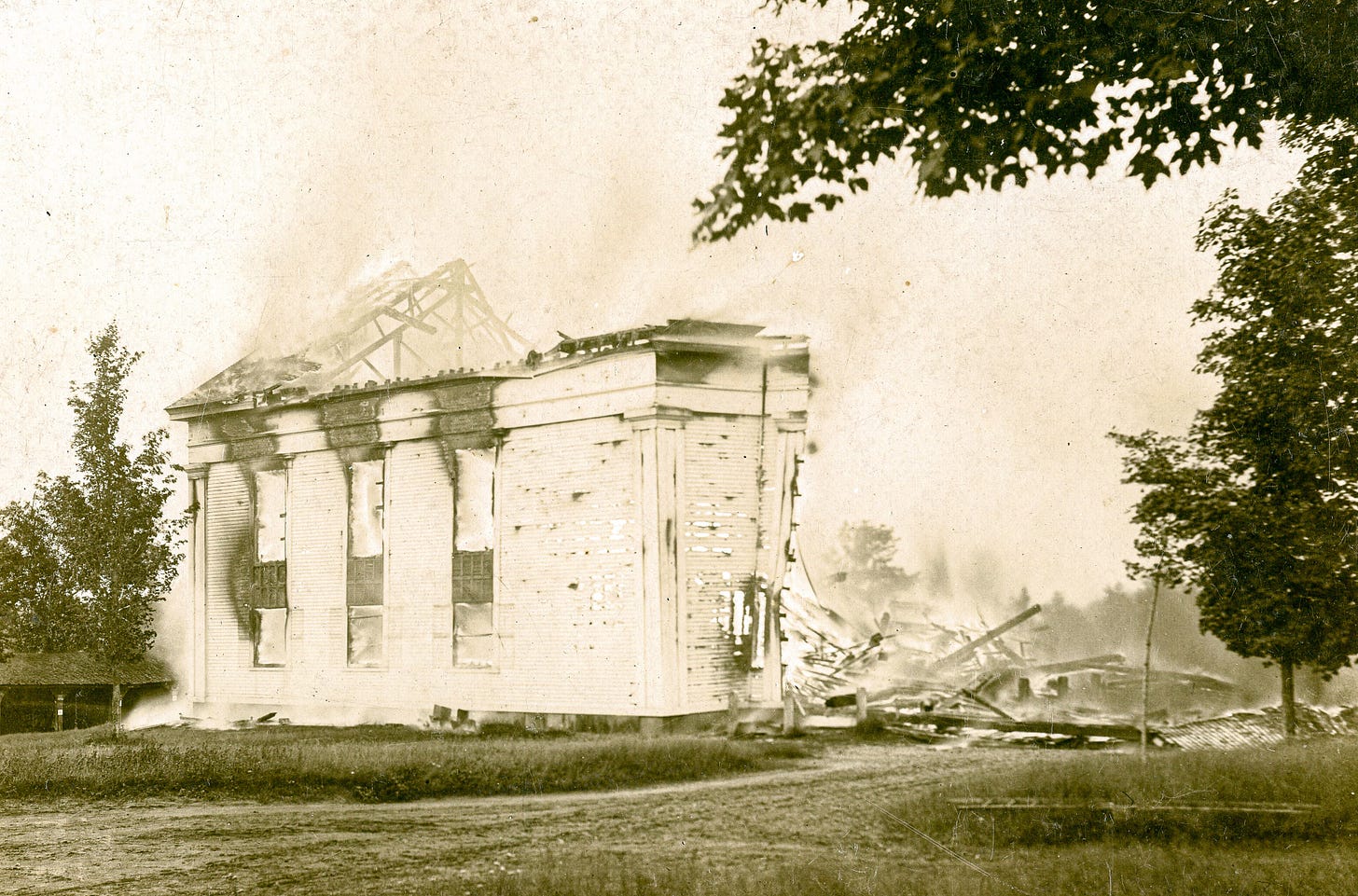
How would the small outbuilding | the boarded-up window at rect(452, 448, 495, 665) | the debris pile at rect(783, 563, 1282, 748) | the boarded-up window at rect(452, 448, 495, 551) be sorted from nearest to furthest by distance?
1. the debris pile at rect(783, 563, 1282, 748)
2. the small outbuilding
3. the boarded-up window at rect(452, 448, 495, 665)
4. the boarded-up window at rect(452, 448, 495, 551)

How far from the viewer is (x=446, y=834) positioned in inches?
285

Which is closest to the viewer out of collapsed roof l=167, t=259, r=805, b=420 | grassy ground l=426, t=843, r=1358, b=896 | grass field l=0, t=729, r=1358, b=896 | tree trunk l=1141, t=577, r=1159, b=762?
grassy ground l=426, t=843, r=1358, b=896

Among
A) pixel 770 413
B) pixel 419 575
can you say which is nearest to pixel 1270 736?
pixel 770 413

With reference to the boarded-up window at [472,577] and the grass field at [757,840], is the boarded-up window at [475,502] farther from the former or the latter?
the grass field at [757,840]

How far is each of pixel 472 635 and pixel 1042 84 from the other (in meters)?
6.60

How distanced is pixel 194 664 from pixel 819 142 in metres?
7.28

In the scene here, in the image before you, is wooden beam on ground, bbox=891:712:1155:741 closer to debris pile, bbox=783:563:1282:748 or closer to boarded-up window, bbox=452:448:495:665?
debris pile, bbox=783:563:1282:748

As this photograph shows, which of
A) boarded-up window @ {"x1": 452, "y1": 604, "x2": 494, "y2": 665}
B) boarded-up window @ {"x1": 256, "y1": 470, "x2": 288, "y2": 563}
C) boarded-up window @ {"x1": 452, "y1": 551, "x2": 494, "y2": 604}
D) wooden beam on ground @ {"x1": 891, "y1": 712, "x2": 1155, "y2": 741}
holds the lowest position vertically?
A: wooden beam on ground @ {"x1": 891, "y1": 712, "x2": 1155, "y2": 741}

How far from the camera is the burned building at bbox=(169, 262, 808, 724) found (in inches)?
350

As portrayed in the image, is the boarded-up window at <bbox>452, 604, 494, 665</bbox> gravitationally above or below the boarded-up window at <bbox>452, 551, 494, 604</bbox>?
below

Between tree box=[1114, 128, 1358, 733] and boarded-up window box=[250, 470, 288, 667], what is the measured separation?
7.04 metres

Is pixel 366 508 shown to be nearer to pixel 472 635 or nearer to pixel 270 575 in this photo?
pixel 270 575

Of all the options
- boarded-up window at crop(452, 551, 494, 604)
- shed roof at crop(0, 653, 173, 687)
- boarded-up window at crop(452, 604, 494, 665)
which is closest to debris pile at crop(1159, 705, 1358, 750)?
boarded-up window at crop(452, 604, 494, 665)

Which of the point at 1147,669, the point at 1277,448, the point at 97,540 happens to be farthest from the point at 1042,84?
the point at 97,540
